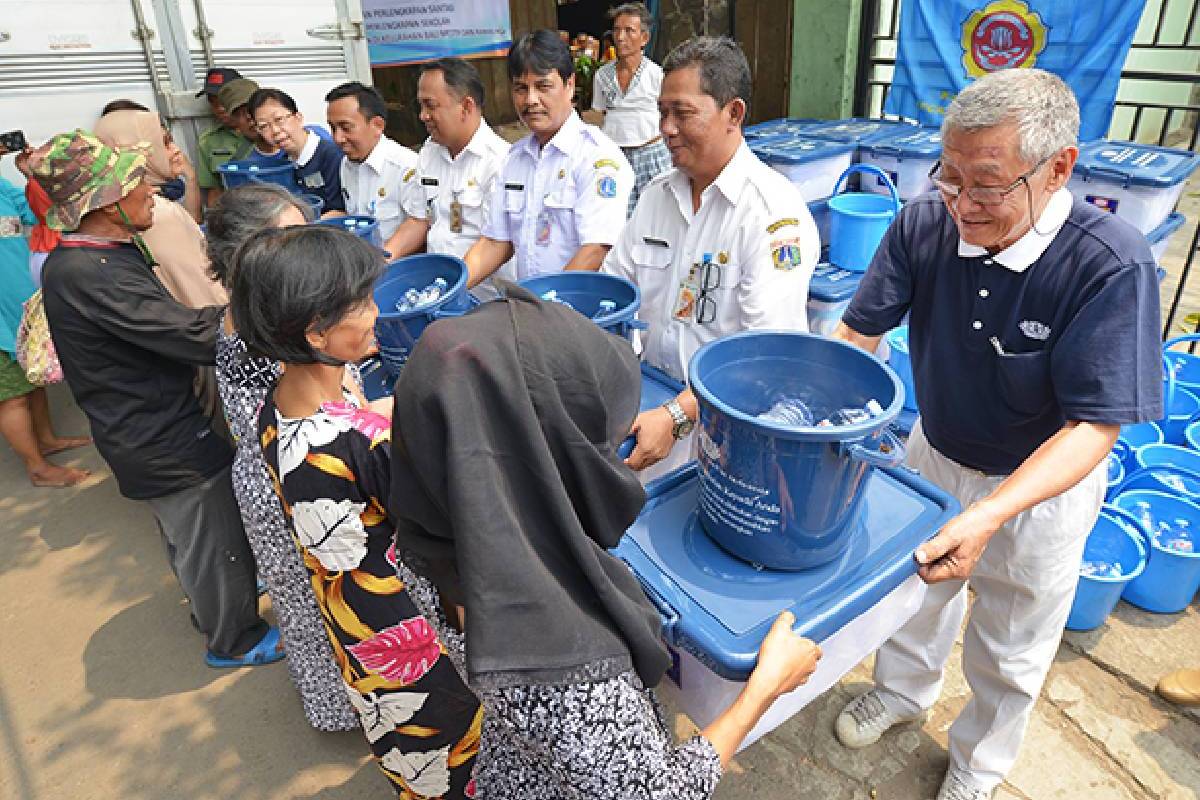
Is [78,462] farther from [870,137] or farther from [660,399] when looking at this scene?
[870,137]

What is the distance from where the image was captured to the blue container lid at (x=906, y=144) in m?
3.47

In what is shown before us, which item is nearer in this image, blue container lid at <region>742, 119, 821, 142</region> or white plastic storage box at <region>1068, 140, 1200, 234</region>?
white plastic storage box at <region>1068, 140, 1200, 234</region>

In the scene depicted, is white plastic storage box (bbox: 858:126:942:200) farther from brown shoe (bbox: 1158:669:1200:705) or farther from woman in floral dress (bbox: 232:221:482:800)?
woman in floral dress (bbox: 232:221:482:800)

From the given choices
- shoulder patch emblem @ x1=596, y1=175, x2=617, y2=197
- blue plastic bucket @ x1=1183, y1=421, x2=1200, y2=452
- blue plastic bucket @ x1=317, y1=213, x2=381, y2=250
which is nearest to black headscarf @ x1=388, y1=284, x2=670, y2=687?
shoulder patch emblem @ x1=596, y1=175, x2=617, y2=197

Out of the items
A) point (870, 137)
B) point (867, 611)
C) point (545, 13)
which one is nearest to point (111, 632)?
point (867, 611)

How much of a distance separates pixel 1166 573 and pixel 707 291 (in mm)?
2094

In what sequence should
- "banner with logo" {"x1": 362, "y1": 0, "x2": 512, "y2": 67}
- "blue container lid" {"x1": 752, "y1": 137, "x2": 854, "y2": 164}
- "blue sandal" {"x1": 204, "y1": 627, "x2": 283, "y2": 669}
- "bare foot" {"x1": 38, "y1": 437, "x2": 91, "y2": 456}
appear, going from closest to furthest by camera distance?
"blue sandal" {"x1": 204, "y1": 627, "x2": 283, "y2": 669} < "blue container lid" {"x1": 752, "y1": 137, "x2": 854, "y2": 164} < "bare foot" {"x1": 38, "y1": 437, "x2": 91, "y2": 456} < "banner with logo" {"x1": 362, "y1": 0, "x2": 512, "y2": 67}

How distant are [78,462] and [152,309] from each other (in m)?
2.91

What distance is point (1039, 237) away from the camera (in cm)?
151

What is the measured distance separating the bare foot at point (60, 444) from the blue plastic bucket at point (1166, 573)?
5646mm

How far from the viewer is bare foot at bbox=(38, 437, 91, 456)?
14.5 feet

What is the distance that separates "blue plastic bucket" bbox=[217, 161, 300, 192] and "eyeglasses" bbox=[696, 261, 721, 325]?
3093 millimetres

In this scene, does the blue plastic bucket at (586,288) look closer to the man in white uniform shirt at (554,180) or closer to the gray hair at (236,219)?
the man in white uniform shirt at (554,180)

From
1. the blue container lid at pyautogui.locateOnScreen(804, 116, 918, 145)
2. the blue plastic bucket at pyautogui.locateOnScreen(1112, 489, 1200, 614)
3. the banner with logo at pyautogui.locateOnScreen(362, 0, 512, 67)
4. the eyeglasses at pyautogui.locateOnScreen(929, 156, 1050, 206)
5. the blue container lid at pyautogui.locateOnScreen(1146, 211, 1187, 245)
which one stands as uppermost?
the banner with logo at pyautogui.locateOnScreen(362, 0, 512, 67)
